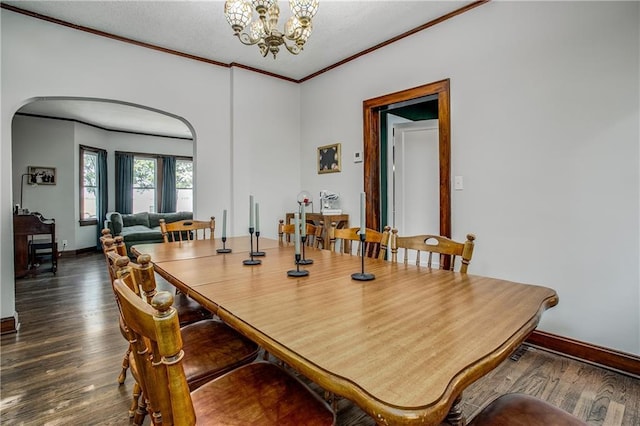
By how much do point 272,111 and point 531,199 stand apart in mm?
3110

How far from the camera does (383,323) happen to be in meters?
0.88

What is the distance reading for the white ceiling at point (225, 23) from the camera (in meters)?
2.64

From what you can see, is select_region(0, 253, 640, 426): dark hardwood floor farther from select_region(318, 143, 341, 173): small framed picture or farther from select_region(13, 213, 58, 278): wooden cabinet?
select_region(318, 143, 341, 173): small framed picture

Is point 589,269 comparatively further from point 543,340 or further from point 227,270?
point 227,270

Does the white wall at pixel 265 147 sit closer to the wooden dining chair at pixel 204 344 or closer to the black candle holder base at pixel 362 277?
the wooden dining chair at pixel 204 344

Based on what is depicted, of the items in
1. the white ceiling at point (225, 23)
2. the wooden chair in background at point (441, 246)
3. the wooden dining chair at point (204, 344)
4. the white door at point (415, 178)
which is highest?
the white ceiling at point (225, 23)

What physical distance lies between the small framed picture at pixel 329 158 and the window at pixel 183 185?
532cm

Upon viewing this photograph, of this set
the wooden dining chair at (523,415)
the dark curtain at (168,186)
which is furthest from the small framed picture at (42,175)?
the wooden dining chair at (523,415)

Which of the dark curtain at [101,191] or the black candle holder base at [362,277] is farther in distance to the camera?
the dark curtain at [101,191]

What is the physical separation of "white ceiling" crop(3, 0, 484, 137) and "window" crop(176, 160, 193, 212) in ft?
16.5

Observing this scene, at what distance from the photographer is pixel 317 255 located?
198 cm

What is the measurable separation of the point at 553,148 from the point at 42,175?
25.4 feet

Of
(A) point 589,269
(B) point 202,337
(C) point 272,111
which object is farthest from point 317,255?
(C) point 272,111

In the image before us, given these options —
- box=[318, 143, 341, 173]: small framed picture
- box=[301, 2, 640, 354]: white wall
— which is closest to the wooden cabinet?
box=[318, 143, 341, 173]: small framed picture
